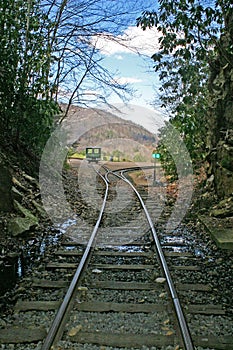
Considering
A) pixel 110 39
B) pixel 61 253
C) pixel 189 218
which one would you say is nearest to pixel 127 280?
pixel 61 253

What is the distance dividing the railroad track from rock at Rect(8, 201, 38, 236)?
2.37 feet

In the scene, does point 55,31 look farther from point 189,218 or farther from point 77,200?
point 189,218

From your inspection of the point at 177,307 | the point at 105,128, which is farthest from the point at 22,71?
the point at 105,128

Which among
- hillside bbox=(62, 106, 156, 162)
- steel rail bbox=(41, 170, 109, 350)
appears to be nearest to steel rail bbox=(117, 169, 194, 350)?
steel rail bbox=(41, 170, 109, 350)

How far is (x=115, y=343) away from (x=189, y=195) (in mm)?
8138

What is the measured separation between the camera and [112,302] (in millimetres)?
3912

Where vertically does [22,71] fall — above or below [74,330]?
above

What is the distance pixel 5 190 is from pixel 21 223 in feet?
2.18

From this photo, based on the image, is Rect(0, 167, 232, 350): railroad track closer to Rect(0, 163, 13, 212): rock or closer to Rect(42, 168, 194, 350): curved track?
Rect(42, 168, 194, 350): curved track

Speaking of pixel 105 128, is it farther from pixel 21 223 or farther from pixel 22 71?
pixel 21 223

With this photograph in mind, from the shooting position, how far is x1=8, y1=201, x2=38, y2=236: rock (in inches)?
238

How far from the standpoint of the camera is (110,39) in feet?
42.3

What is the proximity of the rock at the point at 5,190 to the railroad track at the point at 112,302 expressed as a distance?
4.07ft

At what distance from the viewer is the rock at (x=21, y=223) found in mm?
6052
